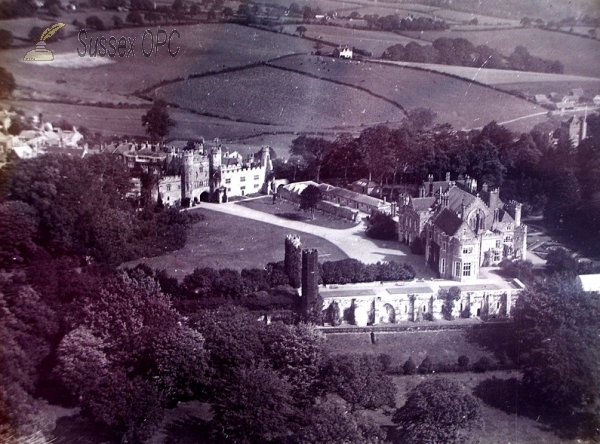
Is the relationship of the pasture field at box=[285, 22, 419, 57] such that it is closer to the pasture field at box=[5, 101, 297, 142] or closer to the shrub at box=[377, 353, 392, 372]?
the pasture field at box=[5, 101, 297, 142]

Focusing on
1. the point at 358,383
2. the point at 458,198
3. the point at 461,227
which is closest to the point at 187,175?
the point at 358,383

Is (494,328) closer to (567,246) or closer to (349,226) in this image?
(567,246)

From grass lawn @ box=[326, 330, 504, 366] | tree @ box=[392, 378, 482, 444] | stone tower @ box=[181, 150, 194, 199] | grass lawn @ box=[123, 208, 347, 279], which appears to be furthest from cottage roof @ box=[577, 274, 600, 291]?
stone tower @ box=[181, 150, 194, 199]

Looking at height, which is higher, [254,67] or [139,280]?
[254,67]

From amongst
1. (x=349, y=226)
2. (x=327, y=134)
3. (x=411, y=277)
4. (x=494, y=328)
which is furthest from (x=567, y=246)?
(x=327, y=134)

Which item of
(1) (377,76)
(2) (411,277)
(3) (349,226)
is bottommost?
(2) (411,277)
